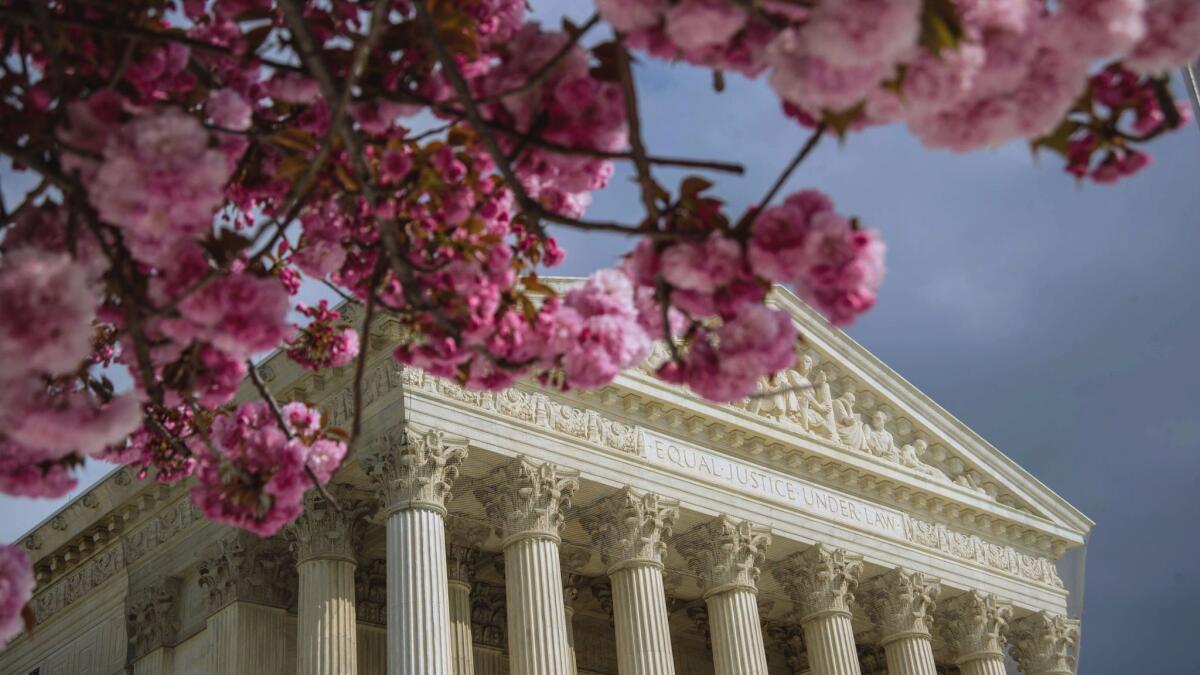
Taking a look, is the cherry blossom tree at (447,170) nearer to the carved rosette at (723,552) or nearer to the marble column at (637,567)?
the marble column at (637,567)

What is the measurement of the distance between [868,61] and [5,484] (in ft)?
15.5

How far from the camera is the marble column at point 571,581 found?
89.5 ft

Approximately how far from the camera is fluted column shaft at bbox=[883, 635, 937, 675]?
31.0m

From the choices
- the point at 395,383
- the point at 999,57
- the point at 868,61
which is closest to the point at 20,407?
the point at 868,61

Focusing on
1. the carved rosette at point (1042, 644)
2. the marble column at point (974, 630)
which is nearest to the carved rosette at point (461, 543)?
the marble column at point (974, 630)

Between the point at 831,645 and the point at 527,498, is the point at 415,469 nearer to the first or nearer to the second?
the point at 527,498

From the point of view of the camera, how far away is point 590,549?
88.8ft

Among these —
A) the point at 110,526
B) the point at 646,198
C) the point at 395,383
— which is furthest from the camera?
the point at 110,526

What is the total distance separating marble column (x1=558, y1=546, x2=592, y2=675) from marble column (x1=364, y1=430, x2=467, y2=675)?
4.22m

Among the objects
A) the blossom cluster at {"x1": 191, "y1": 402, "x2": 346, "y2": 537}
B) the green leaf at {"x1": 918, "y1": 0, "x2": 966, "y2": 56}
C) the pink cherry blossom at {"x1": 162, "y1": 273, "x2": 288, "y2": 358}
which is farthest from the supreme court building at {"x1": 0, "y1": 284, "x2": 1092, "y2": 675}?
the green leaf at {"x1": 918, "y1": 0, "x2": 966, "y2": 56}

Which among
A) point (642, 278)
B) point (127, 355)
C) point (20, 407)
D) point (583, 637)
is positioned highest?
point (583, 637)

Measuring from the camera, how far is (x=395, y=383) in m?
23.5

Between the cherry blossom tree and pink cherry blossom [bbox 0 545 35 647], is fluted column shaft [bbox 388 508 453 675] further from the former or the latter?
pink cherry blossom [bbox 0 545 35 647]

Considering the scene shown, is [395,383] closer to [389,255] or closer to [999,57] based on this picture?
[389,255]
